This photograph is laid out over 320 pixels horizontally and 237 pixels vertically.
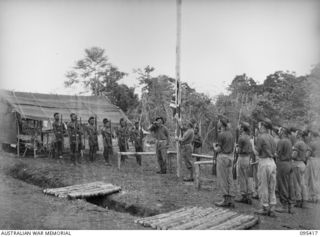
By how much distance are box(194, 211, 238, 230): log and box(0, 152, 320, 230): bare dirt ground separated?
1.55 ft

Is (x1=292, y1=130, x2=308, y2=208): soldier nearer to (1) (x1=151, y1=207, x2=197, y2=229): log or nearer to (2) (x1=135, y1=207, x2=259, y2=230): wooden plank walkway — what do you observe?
(2) (x1=135, y1=207, x2=259, y2=230): wooden plank walkway

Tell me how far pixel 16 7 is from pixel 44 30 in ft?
2.06

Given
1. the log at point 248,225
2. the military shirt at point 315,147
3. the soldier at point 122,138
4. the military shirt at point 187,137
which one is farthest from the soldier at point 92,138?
the log at point 248,225

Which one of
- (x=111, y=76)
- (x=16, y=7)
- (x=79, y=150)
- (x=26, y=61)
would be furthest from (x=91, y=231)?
(x=111, y=76)

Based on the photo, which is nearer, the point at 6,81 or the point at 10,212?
the point at 10,212

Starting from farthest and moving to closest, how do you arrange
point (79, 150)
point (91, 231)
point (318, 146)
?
1. point (79, 150)
2. point (318, 146)
3. point (91, 231)

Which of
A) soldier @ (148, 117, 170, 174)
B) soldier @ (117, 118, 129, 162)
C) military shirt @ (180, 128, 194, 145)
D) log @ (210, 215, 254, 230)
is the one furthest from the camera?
soldier @ (117, 118, 129, 162)

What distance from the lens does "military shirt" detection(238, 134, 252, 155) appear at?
7.36 metres

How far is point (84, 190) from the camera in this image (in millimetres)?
7707

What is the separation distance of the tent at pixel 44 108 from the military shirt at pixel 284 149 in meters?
8.13

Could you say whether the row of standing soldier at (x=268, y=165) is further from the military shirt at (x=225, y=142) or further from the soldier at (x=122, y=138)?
the soldier at (x=122, y=138)

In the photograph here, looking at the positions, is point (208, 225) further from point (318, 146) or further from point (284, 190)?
point (318, 146)

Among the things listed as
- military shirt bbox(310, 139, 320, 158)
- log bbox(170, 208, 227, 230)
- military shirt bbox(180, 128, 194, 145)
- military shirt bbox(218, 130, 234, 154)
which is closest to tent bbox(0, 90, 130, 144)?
military shirt bbox(180, 128, 194, 145)

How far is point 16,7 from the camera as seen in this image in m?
6.67
